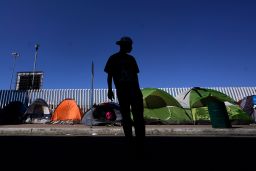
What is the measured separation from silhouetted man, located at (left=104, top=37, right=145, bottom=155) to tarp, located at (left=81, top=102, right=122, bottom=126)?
22.9 ft

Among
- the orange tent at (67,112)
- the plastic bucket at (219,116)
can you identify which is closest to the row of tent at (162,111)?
the orange tent at (67,112)

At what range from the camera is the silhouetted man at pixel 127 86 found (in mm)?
3121

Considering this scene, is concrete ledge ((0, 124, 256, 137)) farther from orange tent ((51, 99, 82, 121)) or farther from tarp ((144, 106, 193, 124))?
orange tent ((51, 99, 82, 121))

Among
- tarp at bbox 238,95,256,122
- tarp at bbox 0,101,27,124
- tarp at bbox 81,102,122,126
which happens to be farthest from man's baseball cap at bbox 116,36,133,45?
tarp at bbox 0,101,27,124

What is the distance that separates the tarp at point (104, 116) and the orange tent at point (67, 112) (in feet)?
7.88

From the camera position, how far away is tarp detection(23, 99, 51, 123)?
44.6 feet

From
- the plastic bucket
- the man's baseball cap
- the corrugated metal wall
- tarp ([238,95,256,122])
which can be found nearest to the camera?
the man's baseball cap

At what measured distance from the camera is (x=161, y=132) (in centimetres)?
713

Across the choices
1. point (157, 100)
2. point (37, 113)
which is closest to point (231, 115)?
point (157, 100)

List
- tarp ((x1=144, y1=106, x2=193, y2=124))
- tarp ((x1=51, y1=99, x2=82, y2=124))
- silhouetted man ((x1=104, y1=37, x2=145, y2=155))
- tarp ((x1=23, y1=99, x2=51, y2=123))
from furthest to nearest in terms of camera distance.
Result: 1. tarp ((x1=23, y1=99, x2=51, y2=123))
2. tarp ((x1=51, y1=99, x2=82, y2=124))
3. tarp ((x1=144, y1=106, x2=193, y2=124))
4. silhouetted man ((x1=104, y1=37, x2=145, y2=155))

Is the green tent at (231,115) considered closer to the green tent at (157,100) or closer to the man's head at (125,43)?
the green tent at (157,100)

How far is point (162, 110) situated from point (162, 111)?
0.20 feet
